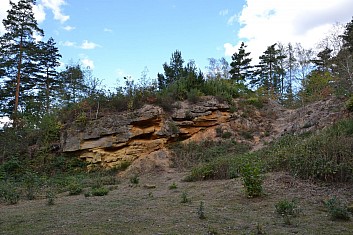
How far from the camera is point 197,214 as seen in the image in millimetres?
Answer: 4559

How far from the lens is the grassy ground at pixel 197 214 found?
12.5 feet

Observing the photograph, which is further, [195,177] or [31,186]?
[195,177]

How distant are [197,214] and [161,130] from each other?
7.66 meters

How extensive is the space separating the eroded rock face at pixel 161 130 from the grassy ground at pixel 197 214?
4.79 metres

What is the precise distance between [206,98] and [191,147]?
2.84 meters

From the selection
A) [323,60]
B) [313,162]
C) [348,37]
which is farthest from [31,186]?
[323,60]

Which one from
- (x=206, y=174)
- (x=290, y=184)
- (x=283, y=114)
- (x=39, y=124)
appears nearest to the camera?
(x=290, y=184)

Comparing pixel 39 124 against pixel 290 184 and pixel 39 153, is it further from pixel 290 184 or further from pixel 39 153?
pixel 290 184

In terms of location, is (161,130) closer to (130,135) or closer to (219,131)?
(130,135)

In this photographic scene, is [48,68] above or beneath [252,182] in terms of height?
above

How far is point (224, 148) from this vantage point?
1187cm

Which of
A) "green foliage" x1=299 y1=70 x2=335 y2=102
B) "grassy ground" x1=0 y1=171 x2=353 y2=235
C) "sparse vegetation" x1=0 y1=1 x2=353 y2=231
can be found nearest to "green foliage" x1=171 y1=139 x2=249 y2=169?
"sparse vegetation" x1=0 y1=1 x2=353 y2=231

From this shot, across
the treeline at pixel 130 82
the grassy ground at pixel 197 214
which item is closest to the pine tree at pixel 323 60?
the treeline at pixel 130 82

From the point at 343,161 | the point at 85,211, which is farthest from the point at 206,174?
the point at 85,211
